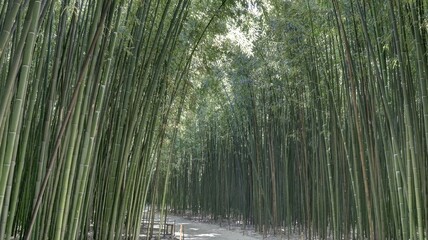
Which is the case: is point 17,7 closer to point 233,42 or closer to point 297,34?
point 297,34

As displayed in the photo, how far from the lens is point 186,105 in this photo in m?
6.69

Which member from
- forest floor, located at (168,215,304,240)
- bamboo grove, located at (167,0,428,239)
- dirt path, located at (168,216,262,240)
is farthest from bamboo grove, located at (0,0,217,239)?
dirt path, located at (168,216,262,240)

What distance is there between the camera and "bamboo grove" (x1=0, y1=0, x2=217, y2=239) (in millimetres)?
1787

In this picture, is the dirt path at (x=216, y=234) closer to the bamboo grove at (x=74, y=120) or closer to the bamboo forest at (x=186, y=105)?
the bamboo forest at (x=186, y=105)

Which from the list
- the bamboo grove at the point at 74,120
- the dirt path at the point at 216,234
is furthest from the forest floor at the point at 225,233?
the bamboo grove at the point at 74,120

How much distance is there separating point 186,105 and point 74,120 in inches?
178

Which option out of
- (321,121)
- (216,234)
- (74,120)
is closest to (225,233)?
(216,234)

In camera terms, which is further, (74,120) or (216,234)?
(216,234)

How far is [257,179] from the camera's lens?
791 cm

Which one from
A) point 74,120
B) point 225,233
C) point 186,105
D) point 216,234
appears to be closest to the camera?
point 74,120

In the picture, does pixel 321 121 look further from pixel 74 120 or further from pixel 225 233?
pixel 74 120

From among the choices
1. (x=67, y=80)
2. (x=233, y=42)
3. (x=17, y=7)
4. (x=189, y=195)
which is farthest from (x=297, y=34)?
(x=189, y=195)

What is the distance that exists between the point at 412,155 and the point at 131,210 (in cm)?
221

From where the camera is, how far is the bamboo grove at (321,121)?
2.91 meters
